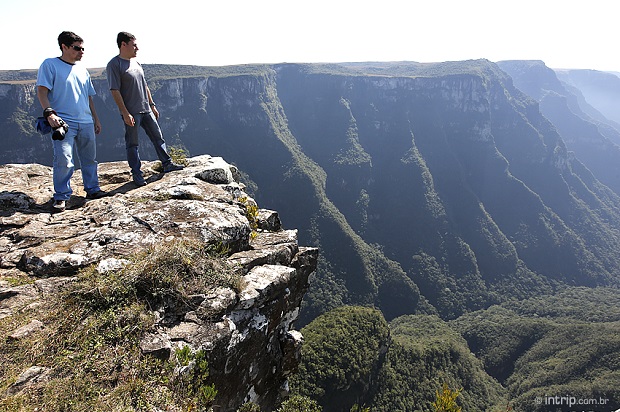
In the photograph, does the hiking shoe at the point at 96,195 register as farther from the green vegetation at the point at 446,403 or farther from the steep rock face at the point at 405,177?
the steep rock face at the point at 405,177

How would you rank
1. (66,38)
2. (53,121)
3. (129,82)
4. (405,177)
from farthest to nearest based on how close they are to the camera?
(405,177) → (129,82) → (66,38) → (53,121)

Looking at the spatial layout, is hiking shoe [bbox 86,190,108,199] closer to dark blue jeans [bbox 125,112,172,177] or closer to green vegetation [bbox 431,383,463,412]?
dark blue jeans [bbox 125,112,172,177]

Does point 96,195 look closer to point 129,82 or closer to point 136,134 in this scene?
point 136,134

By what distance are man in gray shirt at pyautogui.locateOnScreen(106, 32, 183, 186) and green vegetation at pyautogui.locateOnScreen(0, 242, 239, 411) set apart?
3.69 meters

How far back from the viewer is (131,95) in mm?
6641

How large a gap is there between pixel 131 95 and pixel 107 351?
5.32 metres

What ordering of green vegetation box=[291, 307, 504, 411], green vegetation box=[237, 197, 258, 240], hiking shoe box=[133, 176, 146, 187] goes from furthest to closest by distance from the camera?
green vegetation box=[291, 307, 504, 411] < hiking shoe box=[133, 176, 146, 187] < green vegetation box=[237, 197, 258, 240]

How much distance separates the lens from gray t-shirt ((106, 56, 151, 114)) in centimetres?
634

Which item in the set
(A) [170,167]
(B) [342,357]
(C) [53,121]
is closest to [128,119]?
(C) [53,121]

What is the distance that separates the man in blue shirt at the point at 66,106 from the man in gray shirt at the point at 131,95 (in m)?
0.52

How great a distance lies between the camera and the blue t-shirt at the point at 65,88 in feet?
17.8

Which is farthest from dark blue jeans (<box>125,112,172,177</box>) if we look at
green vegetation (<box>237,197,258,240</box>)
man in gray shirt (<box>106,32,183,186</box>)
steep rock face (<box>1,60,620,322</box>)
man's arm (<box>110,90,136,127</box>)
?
steep rock face (<box>1,60,620,322</box>)

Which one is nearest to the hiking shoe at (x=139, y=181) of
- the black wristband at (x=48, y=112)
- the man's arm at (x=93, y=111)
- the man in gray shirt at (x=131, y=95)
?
the man in gray shirt at (x=131, y=95)

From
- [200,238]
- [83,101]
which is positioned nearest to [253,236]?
[200,238]
